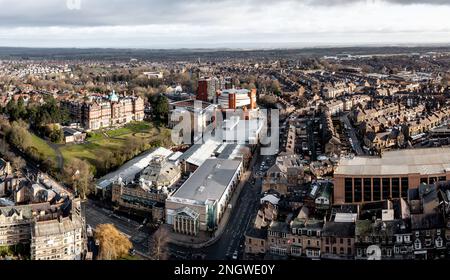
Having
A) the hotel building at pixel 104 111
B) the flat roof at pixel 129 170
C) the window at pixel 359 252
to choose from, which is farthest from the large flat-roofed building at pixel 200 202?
the hotel building at pixel 104 111

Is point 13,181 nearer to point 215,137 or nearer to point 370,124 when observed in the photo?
point 215,137

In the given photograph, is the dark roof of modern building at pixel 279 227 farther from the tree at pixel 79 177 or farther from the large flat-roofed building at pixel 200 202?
the tree at pixel 79 177

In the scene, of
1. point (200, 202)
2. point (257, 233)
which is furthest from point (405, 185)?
point (200, 202)

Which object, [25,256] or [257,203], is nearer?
[25,256]

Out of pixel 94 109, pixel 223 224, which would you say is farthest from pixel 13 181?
pixel 94 109

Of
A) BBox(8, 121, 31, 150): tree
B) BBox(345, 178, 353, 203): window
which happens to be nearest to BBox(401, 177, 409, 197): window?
BBox(345, 178, 353, 203): window

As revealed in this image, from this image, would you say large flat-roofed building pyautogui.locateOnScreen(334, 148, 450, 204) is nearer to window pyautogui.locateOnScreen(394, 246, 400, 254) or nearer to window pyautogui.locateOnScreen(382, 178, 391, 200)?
window pyautogui.locateOnScreen(382, 178, 391, 200)

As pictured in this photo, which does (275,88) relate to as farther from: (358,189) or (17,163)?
(358,189)
